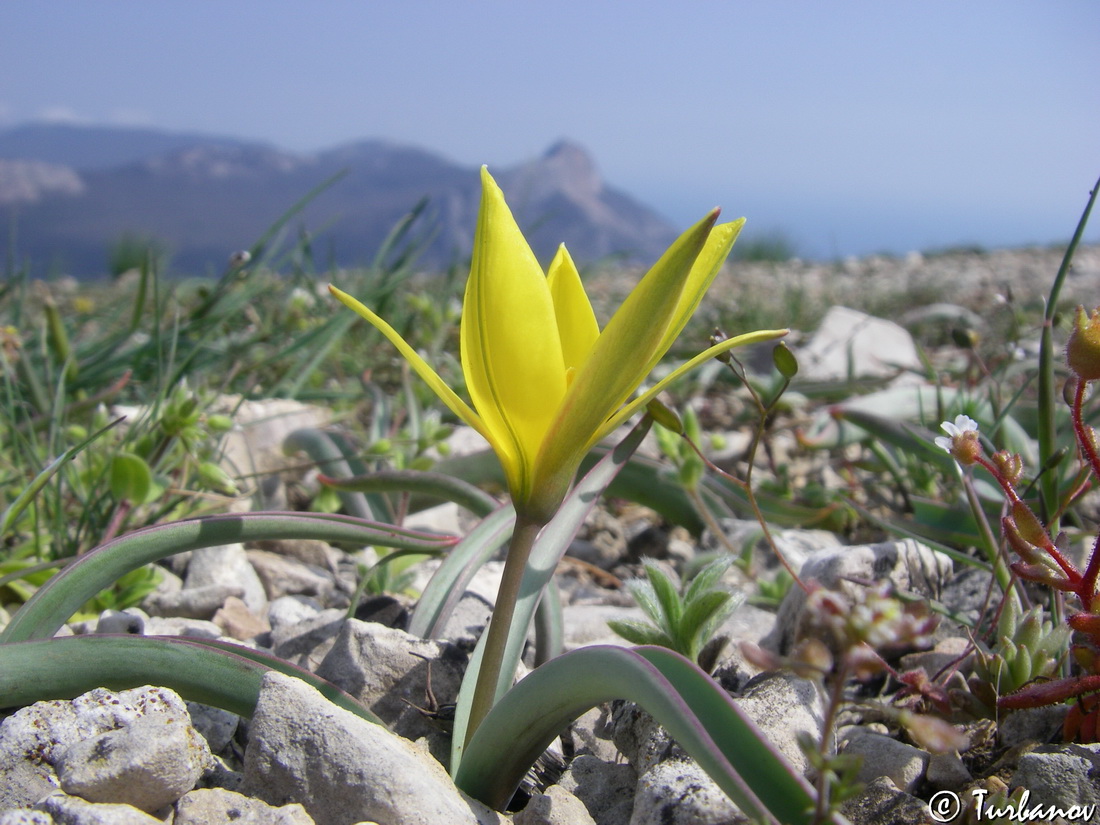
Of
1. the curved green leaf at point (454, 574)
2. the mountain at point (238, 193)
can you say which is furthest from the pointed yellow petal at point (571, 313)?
the mountain at point (238, 193)

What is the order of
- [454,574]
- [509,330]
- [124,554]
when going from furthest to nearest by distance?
[454,574], [124,554], [509,330]

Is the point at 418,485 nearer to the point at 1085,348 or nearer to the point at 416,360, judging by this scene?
the point at 416,360

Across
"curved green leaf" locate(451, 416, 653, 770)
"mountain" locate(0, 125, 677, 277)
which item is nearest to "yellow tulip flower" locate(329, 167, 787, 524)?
"curved green leaf" locate(451, 416, 653, 770)

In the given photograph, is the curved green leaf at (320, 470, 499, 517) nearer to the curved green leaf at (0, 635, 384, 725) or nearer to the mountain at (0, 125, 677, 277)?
the curved green leaf at (0, 635, 384, 725)

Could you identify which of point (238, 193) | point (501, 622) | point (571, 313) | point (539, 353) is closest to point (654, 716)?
point (501, 622)

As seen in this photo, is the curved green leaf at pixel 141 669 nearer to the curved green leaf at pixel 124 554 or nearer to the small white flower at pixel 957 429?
the curved green leaf at pixel 124 554

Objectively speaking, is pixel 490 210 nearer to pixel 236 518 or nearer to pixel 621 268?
pixel 236 518
